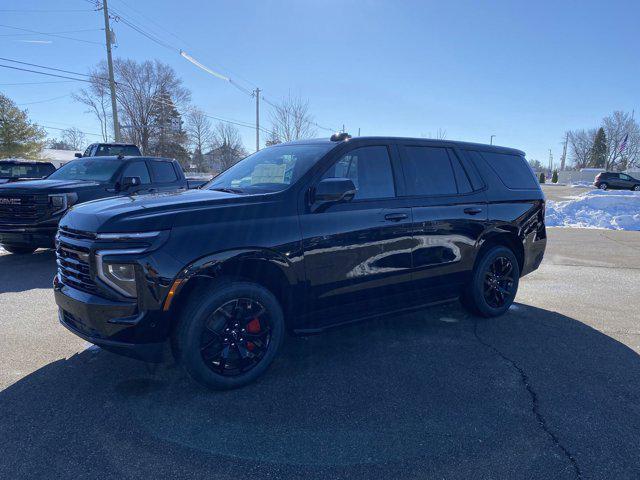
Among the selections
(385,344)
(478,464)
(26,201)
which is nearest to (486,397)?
(478,464)

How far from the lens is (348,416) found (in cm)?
278

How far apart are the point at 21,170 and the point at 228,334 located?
14.6m

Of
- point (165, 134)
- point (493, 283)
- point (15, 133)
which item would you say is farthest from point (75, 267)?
point (165, 134)

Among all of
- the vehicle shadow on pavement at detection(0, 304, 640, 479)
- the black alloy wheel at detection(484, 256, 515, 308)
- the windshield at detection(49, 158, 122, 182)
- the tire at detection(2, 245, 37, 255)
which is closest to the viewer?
the vehicle shadow on pavement at detection(0, 304, 640, 479)

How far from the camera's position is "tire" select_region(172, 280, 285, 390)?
112 inches

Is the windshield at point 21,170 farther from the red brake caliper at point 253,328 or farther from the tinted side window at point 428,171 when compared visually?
the tinted side window at point 428,171

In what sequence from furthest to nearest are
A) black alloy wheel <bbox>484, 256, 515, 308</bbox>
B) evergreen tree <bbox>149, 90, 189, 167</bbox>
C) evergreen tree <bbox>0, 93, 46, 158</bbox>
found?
1. evergreen tree <bbox>149, 90, 189, 167</bbox>
2. evergreen tree <bbox>0, 93, 46, 158</bbox>
3. black alloy wheel <bbox>484, 256, 515, 308</bbox>

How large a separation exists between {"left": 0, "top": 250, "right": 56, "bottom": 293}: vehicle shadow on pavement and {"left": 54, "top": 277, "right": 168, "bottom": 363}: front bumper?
11.9 feet

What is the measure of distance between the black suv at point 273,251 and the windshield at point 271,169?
2cm

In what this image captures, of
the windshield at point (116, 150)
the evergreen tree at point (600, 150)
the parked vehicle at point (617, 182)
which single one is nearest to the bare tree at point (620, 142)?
the evergreen tree at point (600, 150)

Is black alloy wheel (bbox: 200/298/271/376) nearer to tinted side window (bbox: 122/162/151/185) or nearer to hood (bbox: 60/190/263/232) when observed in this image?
hood (bbox: 60/190/263/232)

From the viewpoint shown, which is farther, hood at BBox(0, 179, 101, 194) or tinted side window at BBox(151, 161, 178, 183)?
tinted side window at BBox(151, 161, 178, 183)

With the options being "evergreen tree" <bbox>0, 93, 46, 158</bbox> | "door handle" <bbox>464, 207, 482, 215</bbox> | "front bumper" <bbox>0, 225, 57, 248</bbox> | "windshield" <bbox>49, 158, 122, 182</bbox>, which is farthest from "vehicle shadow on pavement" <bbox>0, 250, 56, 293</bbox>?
"evergreen tree" <bbox>0, 93, 46, 158</bbox>

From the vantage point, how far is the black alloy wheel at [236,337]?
117 inches
